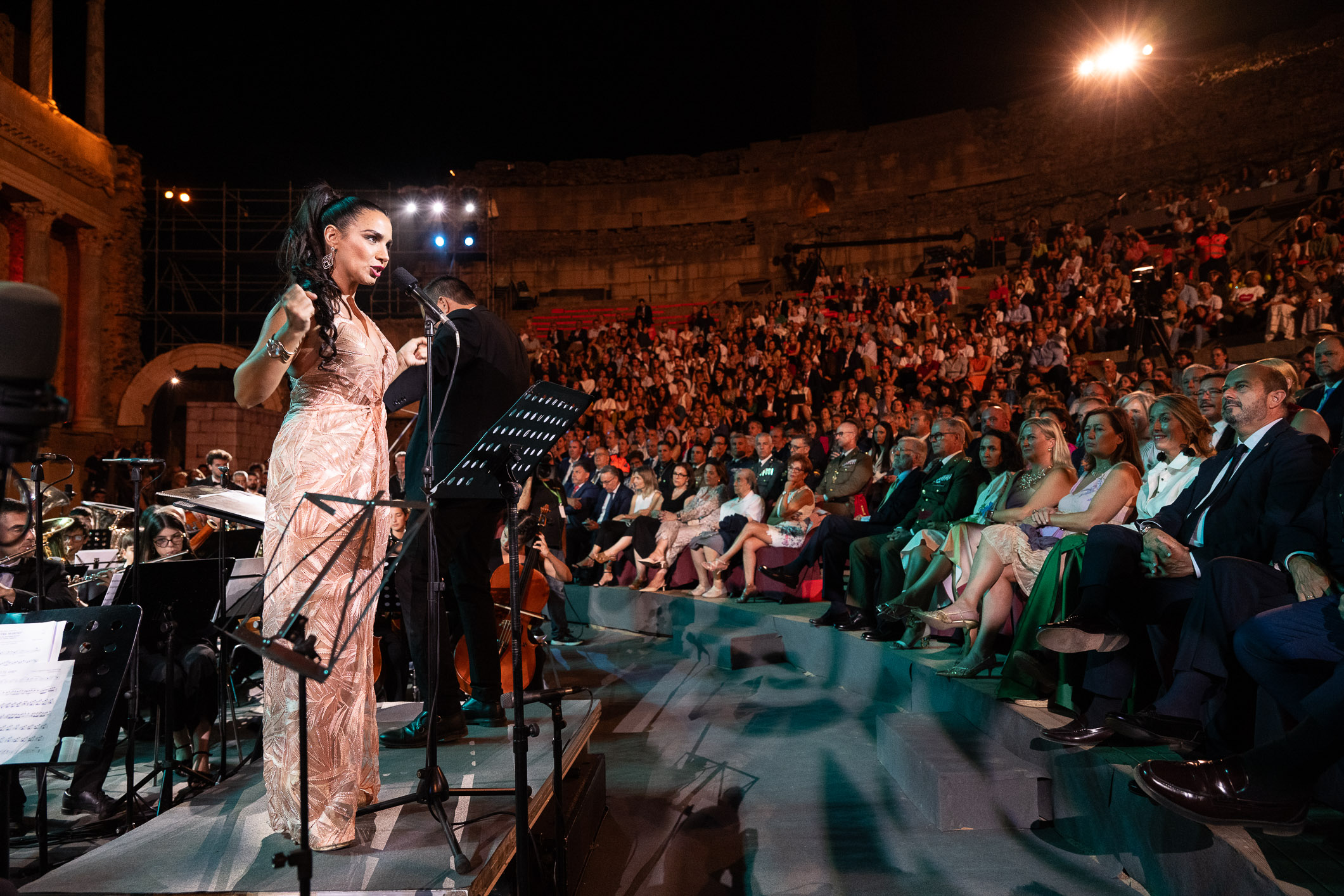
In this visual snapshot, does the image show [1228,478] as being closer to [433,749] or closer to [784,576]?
[433,749]

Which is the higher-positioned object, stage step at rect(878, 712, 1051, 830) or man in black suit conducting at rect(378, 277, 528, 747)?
man in black suit conducting at rect(378, 277, 528, 747)

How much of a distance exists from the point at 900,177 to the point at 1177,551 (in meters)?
18.8

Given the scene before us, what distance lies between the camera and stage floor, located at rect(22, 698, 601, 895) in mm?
1799

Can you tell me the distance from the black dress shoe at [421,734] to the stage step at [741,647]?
10.3 feet

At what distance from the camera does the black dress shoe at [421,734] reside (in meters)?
2.93

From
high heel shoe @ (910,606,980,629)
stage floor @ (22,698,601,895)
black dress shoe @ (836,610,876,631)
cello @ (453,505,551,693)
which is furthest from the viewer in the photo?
black dress shoe @ (836,610,876,631)

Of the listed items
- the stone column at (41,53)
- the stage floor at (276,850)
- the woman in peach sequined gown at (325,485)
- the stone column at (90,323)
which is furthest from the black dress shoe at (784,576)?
the stone column at (41,53)

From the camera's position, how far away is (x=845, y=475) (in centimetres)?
719

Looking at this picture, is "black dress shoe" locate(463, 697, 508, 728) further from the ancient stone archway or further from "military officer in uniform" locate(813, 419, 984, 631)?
the ancient stone archway

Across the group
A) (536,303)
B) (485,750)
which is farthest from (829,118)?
(485,750)

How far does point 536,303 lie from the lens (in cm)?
2127

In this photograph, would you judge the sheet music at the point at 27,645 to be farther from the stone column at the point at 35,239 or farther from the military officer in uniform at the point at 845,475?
the stone column at the point at 35,239

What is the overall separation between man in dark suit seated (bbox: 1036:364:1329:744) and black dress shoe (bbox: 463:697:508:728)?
1833 millimetres

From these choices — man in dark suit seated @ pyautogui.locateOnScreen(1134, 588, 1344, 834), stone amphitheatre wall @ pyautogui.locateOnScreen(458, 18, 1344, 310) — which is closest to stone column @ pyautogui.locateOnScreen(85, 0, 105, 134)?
stone amphitheatre wall @ pyautogui.locateOnScreen(458, 18, 1344, 310)
